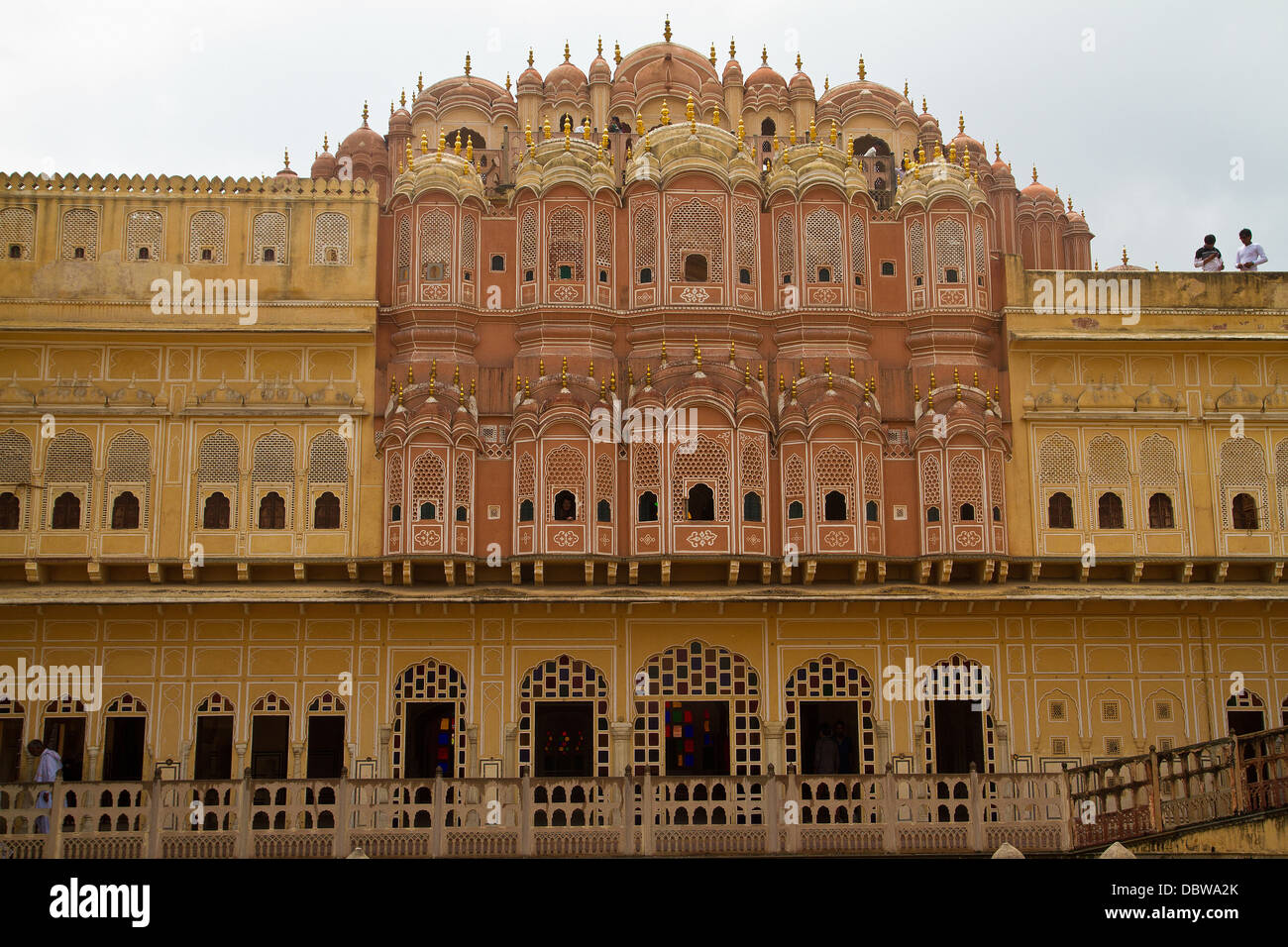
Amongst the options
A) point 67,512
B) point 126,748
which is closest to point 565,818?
point 126,748

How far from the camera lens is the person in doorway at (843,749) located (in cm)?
2241

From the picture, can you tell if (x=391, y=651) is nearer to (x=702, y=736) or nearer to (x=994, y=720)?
(x=702, y=736)

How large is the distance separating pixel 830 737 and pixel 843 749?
3.20 ft

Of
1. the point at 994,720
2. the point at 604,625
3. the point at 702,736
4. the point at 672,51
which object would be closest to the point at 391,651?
the point at 604,625

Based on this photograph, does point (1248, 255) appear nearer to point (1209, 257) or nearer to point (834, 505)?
point (1209, 257)

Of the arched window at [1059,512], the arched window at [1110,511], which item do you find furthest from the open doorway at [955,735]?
the arched window at [1110,511]

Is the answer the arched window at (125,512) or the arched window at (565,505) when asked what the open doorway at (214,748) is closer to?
the arched window at (125,512)

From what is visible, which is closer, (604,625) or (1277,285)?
(604,625)

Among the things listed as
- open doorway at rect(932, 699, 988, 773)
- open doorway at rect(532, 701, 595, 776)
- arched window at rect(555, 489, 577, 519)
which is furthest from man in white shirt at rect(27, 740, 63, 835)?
open doorway at rect(932, 699, 988, 773)

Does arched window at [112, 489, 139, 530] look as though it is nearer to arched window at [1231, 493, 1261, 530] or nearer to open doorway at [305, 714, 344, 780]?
open doorway at [305, 714, 344, 780]

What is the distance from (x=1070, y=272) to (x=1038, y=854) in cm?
1041

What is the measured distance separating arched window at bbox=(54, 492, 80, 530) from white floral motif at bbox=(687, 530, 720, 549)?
9841 mm

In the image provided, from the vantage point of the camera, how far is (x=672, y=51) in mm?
29781

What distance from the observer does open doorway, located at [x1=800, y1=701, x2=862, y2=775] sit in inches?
848
